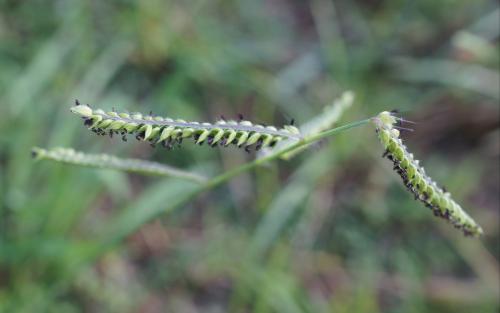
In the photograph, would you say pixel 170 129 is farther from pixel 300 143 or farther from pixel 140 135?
pixel 300 143

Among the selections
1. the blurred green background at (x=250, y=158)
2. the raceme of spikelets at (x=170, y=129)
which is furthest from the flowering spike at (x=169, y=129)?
the blurred green background at (x=250, y=158)

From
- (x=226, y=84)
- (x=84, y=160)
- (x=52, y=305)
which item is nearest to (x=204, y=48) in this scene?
(x=226, y=84)

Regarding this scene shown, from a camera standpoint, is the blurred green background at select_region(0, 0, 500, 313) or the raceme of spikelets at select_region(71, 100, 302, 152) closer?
the raceme of spikelets at select_region(71, 100, 302, 152)

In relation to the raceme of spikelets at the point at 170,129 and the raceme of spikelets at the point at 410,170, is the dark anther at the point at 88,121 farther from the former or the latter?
the raceme of spikelets at the point at 410,170

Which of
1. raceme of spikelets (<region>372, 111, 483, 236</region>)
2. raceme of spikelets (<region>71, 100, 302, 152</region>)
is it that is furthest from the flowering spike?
raceme of spikelets (<region>372, 111, 483, 236</region>)

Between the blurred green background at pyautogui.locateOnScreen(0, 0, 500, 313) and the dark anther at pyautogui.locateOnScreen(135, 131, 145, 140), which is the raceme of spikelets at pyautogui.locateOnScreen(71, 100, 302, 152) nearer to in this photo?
the dark anther at pyautogui.locateOnScreen(135, 131, 145, 140)

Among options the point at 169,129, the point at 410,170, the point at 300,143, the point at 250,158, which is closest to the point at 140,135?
the point at 169,129

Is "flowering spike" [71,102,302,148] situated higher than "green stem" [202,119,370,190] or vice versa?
"green stem" [202,119,370,190]
